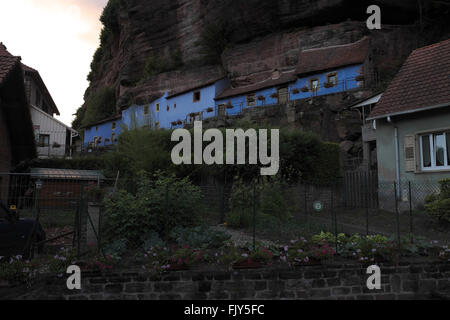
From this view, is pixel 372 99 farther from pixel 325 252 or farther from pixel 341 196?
pixel 325 252

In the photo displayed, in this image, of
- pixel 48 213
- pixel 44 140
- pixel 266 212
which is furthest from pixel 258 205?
pixel 44 140

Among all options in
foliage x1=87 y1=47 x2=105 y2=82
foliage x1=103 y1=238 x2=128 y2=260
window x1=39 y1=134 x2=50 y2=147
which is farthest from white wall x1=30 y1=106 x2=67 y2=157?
foliage x1=87 y1=47 x2=105 y2=82

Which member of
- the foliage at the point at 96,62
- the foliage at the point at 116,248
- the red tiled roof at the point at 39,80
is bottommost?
the foliage at the point at 116,248

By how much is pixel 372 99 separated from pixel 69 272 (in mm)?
19558

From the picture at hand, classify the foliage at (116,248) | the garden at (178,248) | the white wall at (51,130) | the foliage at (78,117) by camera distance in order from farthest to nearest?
the foliage at (78,117) → the white wall at (51,130) → the foliage at (116,248) → the garden at (178,248)

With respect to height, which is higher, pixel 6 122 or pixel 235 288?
pixel 6 122

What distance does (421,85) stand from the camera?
13.6 m

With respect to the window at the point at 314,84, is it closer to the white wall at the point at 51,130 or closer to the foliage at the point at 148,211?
the white wall at the point at 51,130

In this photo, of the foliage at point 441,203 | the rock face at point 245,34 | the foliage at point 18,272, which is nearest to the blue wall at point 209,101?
the rock face at point 245,34

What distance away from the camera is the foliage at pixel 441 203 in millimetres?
10258

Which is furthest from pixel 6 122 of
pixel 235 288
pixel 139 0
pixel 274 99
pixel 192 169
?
pixel 139 0

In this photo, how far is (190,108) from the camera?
122 feet

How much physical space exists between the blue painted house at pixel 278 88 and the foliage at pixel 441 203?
49.8ft

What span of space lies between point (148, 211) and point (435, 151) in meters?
10.9
